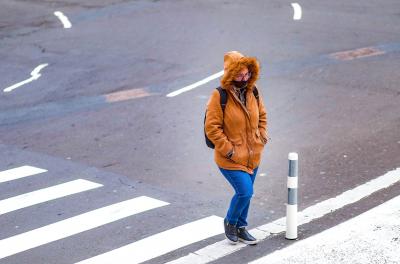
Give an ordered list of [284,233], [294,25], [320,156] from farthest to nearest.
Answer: [294,25]
[320,156]
[284,233]

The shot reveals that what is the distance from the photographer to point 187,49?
728 inches

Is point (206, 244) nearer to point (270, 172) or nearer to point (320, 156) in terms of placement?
point (270, 172)

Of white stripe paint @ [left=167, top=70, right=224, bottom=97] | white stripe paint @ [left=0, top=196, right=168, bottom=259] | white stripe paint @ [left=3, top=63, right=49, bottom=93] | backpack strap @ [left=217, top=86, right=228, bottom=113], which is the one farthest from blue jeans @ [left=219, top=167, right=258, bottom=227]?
white stripe paint @ [left=3, top=63, right=49, bottom=93]

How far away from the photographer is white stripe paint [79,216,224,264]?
8305 millimetres

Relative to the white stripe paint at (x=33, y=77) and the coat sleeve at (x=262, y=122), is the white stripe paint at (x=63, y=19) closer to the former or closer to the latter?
the white stripe paint at (x=33, y=77)

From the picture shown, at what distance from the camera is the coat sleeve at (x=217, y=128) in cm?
799

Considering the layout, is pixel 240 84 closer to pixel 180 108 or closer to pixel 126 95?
pixel 180 108

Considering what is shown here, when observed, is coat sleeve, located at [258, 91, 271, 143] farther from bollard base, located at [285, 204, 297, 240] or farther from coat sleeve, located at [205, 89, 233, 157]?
bollard base, located at [285, 204, 297, 240]

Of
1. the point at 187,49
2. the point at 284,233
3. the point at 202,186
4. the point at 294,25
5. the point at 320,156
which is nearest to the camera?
the point at 284,233

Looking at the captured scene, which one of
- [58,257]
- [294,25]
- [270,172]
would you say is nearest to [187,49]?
[294,25]

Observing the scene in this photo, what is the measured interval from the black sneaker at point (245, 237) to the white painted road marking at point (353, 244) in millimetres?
328

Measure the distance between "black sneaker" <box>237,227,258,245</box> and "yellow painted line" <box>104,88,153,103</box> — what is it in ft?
22.5

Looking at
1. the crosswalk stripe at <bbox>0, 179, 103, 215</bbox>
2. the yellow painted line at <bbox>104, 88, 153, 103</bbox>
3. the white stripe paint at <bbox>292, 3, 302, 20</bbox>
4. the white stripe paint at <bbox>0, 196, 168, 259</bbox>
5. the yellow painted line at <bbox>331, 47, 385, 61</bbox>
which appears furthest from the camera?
the white stripe paint at <bbox>292, 3, 302, 20</bbox>

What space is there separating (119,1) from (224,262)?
727 inches
